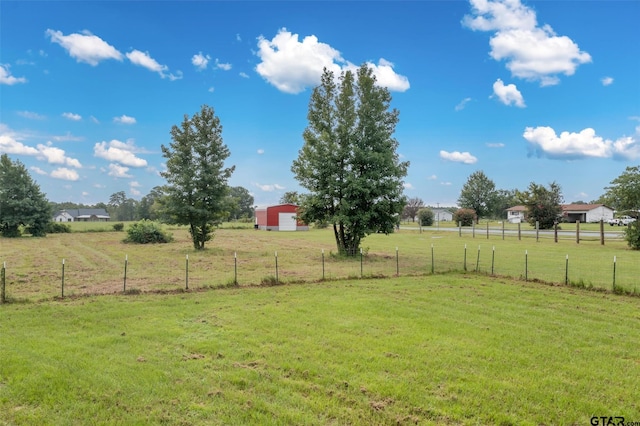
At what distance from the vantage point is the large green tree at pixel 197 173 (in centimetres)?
2422

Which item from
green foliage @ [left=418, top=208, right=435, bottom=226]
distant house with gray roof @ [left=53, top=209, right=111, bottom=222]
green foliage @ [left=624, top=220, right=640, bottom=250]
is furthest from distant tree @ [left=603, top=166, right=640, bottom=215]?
distant house with gray roof @ [left=53, top=209, right=111, bottom=222]

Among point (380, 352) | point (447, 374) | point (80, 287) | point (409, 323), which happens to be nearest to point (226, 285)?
point (80, 287)

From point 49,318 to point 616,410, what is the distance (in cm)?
926

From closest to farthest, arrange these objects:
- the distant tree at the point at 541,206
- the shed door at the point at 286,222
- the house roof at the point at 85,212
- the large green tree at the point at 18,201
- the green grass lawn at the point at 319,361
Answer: the green grass lawn at the point at 319,361 < the large green tree at the point at 18,201 < the distant tree at the point at 541,206 < the shed door at the point at 286,222 < the house roof at the point at 85,212

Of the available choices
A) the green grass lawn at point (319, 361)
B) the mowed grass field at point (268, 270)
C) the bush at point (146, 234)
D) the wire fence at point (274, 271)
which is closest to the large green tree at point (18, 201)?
the bush at point (146, 234)

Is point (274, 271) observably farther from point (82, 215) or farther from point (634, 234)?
point (82, 215)

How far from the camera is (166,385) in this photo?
15.7ft

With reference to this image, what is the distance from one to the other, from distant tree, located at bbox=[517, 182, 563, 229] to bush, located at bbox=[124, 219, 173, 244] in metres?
36.4

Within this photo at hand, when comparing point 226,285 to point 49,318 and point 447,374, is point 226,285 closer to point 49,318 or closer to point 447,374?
point 49,318

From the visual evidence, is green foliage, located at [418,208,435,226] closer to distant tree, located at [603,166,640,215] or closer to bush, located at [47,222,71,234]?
distant tree, located at [603,166,640,215]

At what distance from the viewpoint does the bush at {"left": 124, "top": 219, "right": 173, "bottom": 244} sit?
106 ft

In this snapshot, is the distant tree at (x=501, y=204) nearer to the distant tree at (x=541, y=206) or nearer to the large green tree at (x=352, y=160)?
the distant tree at (x=541, y=206)

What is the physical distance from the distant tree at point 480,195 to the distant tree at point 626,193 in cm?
5930

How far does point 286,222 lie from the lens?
5144 cm
